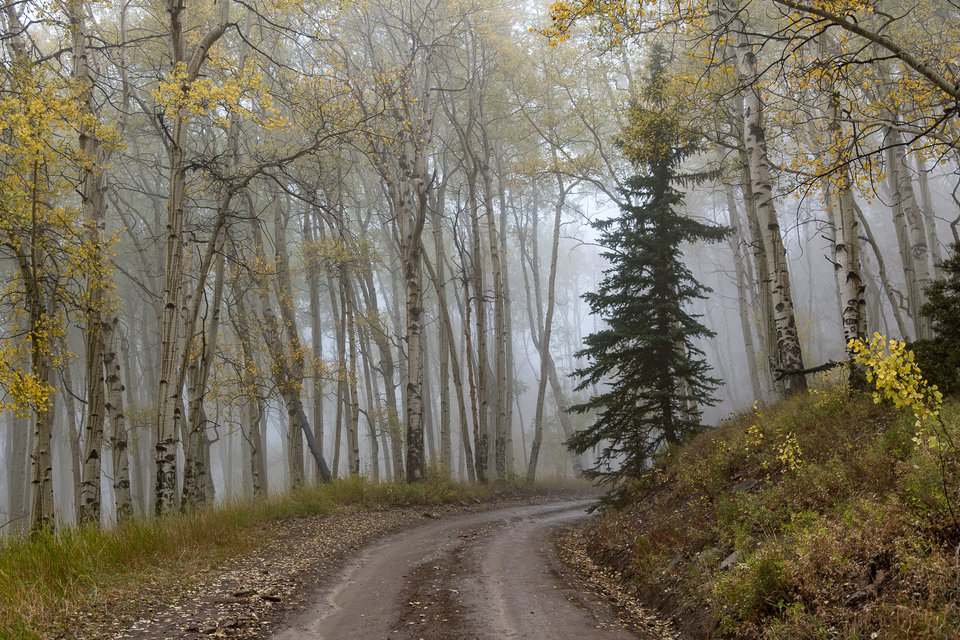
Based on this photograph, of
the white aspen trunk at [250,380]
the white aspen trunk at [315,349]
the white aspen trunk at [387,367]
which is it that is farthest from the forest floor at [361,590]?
the white aspen trunk at [387,367]

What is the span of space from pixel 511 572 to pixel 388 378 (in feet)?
45.0

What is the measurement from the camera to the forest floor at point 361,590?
5.03 metres

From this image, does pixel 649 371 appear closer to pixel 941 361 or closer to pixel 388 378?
pixel 941 361

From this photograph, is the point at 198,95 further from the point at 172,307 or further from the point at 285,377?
the point at 285,377

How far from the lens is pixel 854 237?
930 centimetres

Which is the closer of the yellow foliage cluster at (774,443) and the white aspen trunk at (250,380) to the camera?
the yellow foliage cluster at (774,443)

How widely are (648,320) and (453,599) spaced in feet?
23.8

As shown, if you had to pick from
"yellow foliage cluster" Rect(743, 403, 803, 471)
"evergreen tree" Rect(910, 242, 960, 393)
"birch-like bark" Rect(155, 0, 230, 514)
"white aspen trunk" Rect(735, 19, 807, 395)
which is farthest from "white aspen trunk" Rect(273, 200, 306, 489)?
"evergreen tree" Rect(910, 242, 960, 393)

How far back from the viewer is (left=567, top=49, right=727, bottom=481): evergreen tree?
36.2ft

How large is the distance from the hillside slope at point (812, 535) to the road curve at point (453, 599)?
103cm

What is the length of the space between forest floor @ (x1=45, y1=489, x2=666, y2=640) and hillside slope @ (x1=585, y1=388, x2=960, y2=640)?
0.80 metres

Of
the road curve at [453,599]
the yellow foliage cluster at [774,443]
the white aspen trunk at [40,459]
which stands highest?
the white aspen trunk at [40,459]

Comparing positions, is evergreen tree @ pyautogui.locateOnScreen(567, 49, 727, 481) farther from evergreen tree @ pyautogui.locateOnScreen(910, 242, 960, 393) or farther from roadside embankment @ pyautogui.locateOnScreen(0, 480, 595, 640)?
roadside embankment @ pyautogui.locateOnScreen(0, 480, 595, 640)

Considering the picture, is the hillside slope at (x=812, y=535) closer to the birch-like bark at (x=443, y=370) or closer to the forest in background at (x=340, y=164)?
the forest in background at (x=340, y=164)
